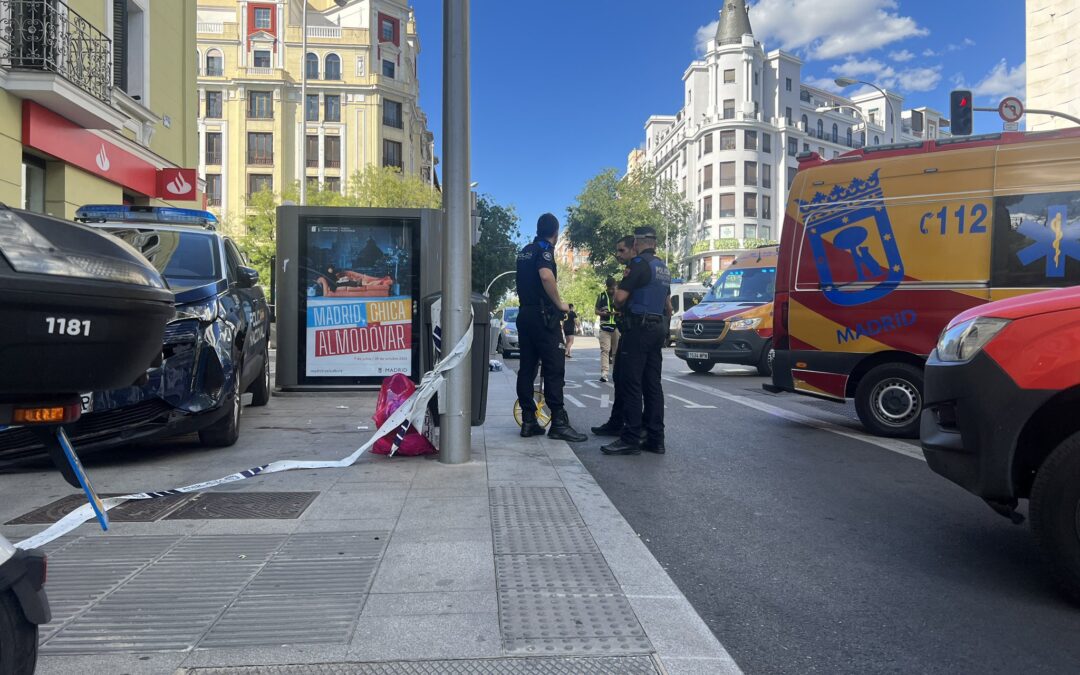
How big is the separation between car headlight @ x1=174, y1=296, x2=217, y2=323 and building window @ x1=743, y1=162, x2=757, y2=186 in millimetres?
68616

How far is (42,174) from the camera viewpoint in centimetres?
1207

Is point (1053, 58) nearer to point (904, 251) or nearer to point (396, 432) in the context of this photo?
point (904, 251)

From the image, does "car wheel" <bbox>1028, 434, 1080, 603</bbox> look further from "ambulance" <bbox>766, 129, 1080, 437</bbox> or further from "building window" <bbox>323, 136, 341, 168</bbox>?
"building window" <bbox>323, 136, 341, 168</bbox>

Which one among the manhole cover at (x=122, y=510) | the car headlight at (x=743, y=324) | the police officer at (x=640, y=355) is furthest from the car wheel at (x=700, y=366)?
the manhole cover at (x=122, y=510)

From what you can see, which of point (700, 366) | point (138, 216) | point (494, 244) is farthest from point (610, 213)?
point (138, 216)

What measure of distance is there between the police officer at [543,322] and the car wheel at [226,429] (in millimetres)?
2368

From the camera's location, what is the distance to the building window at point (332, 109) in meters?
54.5

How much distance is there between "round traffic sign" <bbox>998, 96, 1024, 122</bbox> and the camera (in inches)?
633

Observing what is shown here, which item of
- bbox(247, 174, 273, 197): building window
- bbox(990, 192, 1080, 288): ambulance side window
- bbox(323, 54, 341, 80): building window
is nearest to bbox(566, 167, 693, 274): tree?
bbox(323, 54, 341, 80): building window

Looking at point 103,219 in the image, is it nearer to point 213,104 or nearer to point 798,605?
point 798,605

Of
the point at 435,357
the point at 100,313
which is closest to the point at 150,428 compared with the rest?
the point at 435,357

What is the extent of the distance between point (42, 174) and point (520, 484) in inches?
433

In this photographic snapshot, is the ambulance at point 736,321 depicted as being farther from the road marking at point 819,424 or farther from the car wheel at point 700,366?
the road marking at point 819,424

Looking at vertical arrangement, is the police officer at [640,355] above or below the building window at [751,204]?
below
